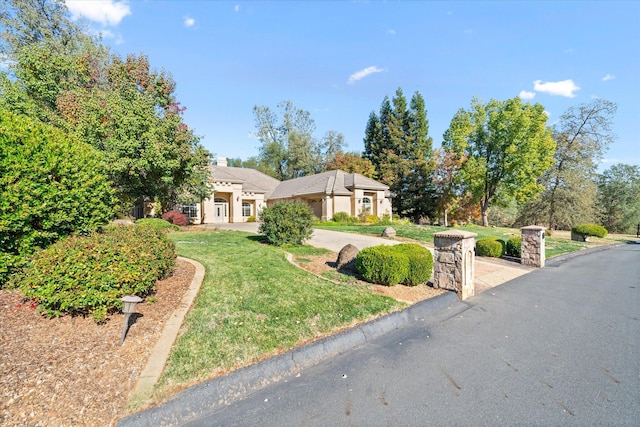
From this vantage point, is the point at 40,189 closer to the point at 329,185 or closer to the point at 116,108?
the point at 116,108

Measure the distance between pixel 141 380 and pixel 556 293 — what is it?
315 inches

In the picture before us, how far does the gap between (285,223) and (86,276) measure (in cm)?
656

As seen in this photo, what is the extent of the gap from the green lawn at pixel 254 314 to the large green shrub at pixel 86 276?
3.06ft

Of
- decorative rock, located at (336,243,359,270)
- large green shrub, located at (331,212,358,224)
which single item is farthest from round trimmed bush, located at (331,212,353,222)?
decorative rock, located at (336,243,359,270)

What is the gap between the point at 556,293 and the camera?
21.3 feet

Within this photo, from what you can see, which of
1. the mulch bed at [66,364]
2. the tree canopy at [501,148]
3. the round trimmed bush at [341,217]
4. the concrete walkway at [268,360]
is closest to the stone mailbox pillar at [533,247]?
the concrete walkway at [268,360]

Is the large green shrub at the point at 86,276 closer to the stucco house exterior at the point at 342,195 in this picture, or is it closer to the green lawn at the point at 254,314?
the green lawn at the point at 254,314

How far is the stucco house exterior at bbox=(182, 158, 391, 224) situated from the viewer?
2455 cm

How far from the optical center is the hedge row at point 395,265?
600 cm

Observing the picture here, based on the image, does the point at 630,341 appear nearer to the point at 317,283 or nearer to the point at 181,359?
the point at 317,283

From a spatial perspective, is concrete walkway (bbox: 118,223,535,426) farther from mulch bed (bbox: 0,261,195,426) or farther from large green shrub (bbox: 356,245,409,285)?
large green shrub (bbox: 356,245,409,285)

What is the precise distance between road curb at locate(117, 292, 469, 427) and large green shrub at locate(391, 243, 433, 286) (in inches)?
55.8

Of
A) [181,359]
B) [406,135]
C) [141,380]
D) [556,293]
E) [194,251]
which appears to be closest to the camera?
[141,380]

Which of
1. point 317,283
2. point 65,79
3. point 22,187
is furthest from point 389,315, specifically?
point 65,79
